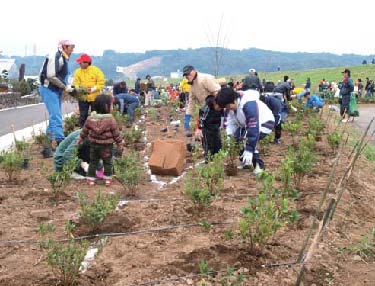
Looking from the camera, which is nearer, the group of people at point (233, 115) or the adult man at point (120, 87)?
the group of people at point (233, 115)

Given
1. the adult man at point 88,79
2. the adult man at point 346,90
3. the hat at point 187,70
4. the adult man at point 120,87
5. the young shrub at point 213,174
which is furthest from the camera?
the adult man at point 120,87

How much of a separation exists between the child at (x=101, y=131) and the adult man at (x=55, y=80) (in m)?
1.83

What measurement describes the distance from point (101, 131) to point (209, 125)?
156 centimetres

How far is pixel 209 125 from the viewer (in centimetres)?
644

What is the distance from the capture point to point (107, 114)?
5652 millimetres

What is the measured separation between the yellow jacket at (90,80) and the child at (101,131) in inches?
92.4

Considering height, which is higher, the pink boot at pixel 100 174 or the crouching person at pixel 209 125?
the crouching person at pixel 209 125

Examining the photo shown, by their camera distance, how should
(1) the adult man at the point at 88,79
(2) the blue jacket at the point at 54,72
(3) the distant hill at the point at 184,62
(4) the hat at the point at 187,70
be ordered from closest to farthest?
(4) the hat at the point at 187,70, (2) the blue jacket at the point at 54,72, (1) the adult man at the point at 88,79, (3) the distant hill at the point at 184,62

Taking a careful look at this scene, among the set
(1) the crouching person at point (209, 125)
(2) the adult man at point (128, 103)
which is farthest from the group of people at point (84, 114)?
(2) the adult man at point (128, 103)

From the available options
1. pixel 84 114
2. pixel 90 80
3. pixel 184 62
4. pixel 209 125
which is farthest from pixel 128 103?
pixel 184 62

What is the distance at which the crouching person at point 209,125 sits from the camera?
20.9 feet

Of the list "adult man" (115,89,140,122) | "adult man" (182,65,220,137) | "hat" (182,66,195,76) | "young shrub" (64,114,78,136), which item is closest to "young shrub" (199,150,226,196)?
"adult man" (182,65,220,137)

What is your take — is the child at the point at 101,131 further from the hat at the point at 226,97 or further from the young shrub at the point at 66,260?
the young shrub at the point at 66,260

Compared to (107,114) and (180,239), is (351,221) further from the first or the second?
(107,114)
